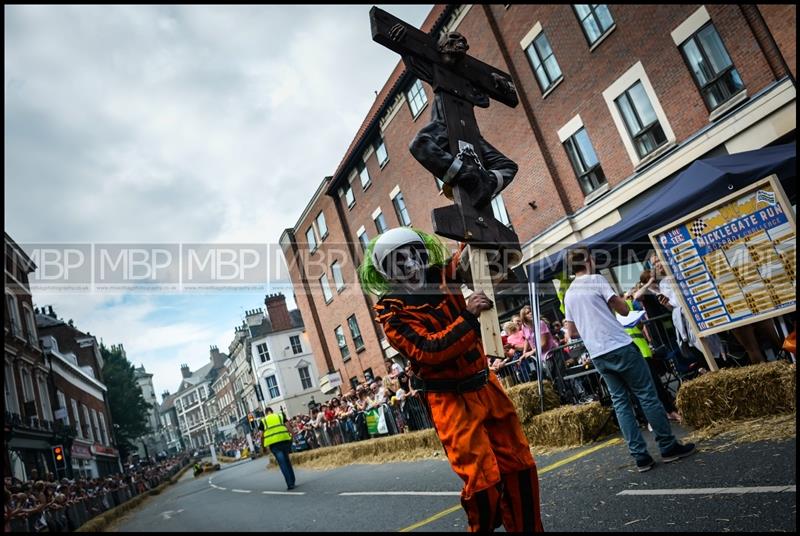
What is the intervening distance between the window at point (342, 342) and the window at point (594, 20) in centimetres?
2203

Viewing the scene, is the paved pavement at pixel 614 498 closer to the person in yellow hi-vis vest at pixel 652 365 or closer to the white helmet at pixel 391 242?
the person in yellow hi-vis vest at pixel 652 365

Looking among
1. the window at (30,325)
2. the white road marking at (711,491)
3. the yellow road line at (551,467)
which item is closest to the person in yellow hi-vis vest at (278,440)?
the yellow road line at (551,467)

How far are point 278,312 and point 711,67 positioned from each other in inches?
2077

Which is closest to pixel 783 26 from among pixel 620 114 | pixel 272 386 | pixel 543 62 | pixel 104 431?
pixel 620 114

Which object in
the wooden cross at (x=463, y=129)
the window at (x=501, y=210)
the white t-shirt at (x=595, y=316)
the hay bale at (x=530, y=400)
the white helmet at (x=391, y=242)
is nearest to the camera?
the wooden cross at (x=463, y=129)

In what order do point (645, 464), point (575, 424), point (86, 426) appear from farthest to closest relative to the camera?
point (86, 426) < point (575, 424) < point (645, 464)

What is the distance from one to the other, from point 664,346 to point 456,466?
240 inches

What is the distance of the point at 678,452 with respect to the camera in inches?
191

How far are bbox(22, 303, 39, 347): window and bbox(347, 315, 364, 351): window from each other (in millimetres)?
16926

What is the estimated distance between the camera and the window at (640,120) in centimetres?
1359

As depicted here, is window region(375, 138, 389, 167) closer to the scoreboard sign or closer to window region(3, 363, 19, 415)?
window region(3, 363, 19, 415)

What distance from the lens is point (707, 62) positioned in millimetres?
12195

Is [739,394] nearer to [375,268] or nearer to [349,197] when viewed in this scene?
[375,268]

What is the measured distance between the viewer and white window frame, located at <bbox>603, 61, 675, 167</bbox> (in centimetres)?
1323
